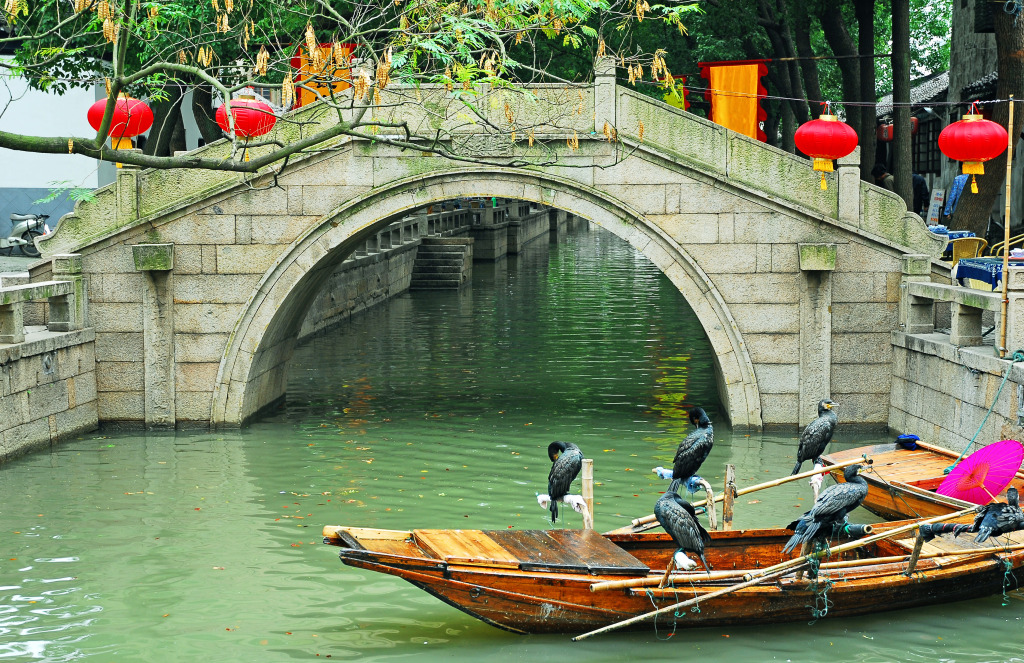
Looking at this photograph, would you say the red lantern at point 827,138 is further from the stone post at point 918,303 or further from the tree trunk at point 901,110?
the tree trunk at point 901,110

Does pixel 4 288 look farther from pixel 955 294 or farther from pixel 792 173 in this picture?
pixel 955 294

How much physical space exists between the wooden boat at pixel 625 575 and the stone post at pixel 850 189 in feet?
18.1

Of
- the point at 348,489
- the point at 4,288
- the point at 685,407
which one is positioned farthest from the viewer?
the point at 685,407

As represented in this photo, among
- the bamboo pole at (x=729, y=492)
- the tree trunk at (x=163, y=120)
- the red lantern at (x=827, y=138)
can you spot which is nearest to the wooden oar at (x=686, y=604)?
the bamboo pole at (x=729, y=492)

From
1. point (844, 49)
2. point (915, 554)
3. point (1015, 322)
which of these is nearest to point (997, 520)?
point (915, 554)

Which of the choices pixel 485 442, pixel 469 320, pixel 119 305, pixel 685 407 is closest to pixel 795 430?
pixel 685 407

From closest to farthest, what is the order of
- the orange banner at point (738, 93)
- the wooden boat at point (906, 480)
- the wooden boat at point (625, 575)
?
1. the wooden boat at point (625, 575)
2. the wooden boat at point (906, 480)
3. the orange banner at point (738, 93)

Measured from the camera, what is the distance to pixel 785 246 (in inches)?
551

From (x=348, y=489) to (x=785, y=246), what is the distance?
568 cm

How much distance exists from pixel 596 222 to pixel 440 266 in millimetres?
17413

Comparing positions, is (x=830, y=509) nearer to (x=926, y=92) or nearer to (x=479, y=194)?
(x=479, y=194)

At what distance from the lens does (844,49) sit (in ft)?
65.3

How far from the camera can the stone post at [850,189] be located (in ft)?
45.0

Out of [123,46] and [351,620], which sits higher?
[123,46]
